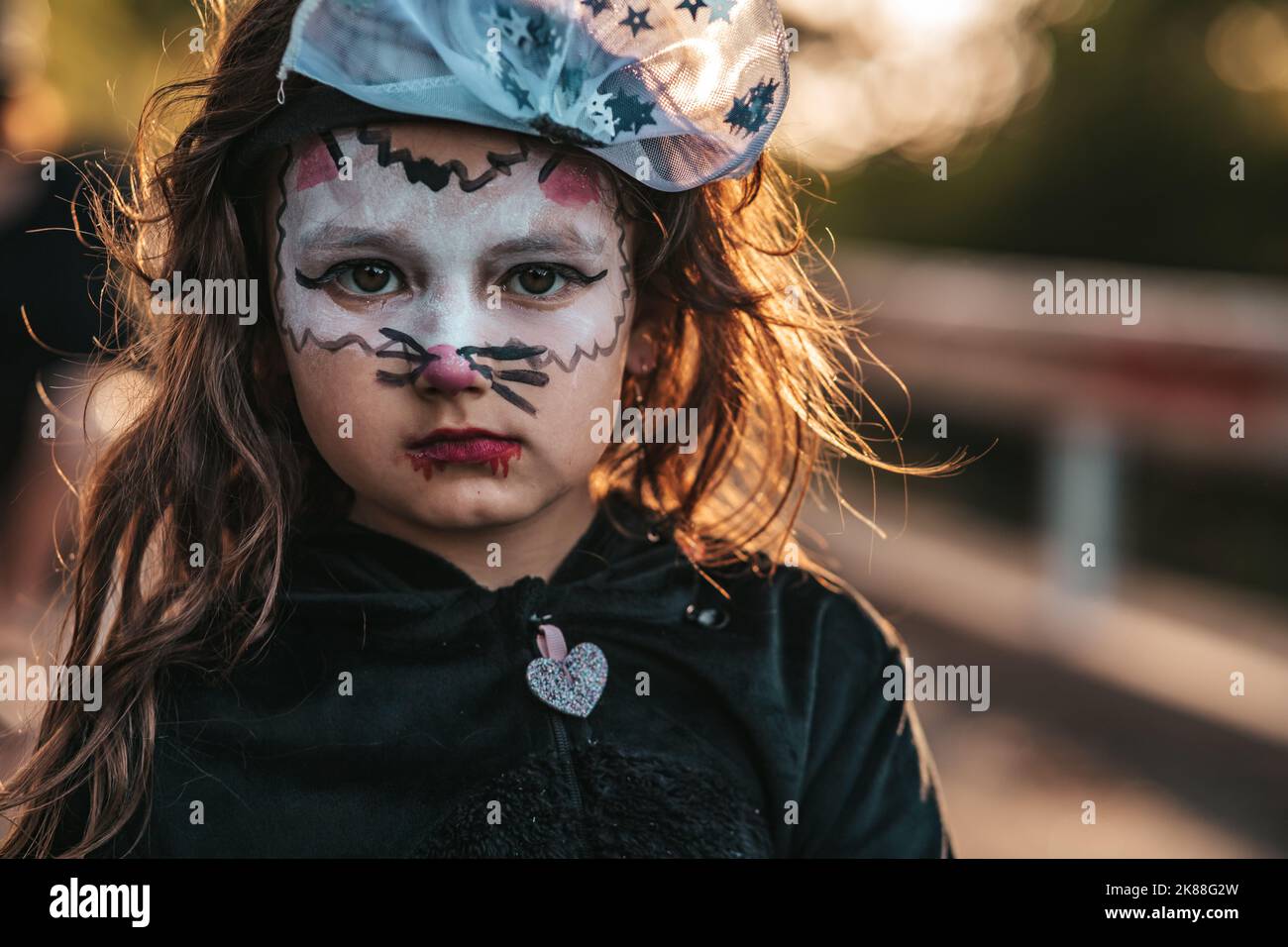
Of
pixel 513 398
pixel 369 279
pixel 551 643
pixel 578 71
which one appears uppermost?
pixel 578 71

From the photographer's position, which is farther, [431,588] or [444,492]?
[431,588]

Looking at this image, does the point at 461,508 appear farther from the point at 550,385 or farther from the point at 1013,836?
the point at 1013,836

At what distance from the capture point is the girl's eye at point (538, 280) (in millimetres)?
1757

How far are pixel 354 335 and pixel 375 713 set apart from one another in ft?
1.52

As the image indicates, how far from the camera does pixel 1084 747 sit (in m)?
5.06

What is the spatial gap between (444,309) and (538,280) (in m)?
0.13

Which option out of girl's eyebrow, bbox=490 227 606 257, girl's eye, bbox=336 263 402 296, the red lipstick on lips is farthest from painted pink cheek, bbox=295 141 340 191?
the red lipstick on lips

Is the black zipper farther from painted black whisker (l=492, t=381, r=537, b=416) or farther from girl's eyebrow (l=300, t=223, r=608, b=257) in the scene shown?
girl's eyebrow (l=300, t=223, r=608, b=257)

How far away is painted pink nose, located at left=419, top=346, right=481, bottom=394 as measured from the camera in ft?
5.52

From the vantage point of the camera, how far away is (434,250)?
5.55ft

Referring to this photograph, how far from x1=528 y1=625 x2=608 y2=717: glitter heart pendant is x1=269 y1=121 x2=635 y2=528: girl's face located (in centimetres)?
20

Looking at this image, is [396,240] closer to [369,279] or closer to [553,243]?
[369,279]

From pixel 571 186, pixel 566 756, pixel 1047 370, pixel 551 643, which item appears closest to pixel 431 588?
pixel 551 643

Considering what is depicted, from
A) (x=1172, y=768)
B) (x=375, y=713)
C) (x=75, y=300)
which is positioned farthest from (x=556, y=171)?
(x=1172, y=768)
